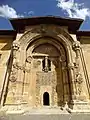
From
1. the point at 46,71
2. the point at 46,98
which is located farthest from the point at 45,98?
the point at 46,71

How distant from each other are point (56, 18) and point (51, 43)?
2.27 metres

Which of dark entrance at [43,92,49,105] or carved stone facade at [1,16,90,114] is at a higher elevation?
carved stone facade at [1,16,90,114]

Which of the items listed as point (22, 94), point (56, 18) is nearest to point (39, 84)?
point (22, 94)

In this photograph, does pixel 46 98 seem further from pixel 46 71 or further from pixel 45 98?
pixel 46 71

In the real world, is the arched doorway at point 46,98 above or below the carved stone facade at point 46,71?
below

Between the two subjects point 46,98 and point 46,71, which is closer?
point 46,98

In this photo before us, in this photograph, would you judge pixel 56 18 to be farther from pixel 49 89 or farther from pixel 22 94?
pixel 22 94

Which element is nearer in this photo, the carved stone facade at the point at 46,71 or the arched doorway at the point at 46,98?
the carved stone facade at the point at 46,71

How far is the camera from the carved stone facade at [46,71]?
11109 millimetres

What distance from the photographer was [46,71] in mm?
12820

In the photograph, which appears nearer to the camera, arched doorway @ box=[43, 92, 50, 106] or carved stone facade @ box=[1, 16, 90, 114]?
carved stone facade @ box=[1, 16, 90, 114]

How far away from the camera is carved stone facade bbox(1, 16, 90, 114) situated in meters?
11.1

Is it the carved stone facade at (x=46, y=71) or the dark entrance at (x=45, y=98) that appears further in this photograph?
the dark entrance at (x=45, y=98)

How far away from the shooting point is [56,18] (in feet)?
43.1
